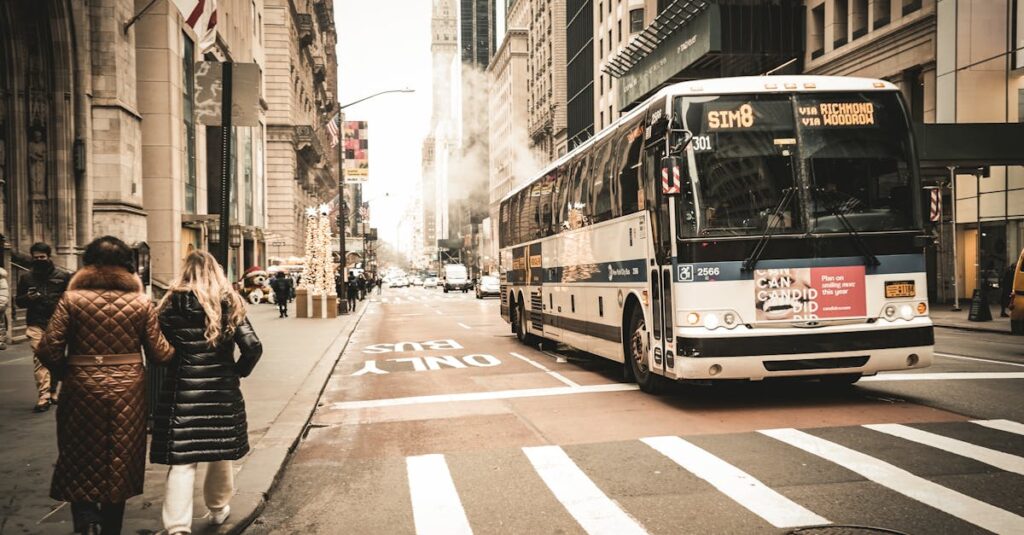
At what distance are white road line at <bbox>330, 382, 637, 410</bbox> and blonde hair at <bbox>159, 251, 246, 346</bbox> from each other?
5774mm

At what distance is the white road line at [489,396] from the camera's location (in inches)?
425

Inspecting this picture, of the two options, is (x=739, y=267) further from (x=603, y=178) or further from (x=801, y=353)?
(x=603, y=178)

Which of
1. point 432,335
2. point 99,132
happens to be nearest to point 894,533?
point 432,335

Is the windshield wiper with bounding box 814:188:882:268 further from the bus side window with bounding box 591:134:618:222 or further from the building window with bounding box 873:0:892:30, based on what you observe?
the building window with bounding box 873:0:892:30

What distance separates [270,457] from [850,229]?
253 inches

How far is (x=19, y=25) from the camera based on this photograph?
66.0ft

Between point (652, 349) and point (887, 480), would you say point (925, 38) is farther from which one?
point (887, 480)

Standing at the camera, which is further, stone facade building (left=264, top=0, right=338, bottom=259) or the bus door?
stone facade building (left=264, top=0, right=338, bottom=259)

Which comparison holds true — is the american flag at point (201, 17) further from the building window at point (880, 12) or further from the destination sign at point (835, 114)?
the building window at point (880, 12)

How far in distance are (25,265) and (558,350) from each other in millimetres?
12117

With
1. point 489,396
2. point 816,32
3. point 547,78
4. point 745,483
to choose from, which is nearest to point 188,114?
point 489,396

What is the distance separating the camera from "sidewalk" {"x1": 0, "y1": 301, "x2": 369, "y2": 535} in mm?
5520

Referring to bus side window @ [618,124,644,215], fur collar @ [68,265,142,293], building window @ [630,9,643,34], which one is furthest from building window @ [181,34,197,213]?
building window @ [630,9,643,34]

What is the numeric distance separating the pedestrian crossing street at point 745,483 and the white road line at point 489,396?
320 cm
